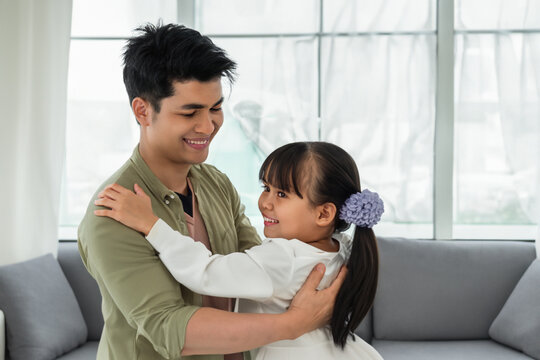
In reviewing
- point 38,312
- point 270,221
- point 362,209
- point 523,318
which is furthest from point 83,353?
point 523,318

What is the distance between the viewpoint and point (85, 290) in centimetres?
328

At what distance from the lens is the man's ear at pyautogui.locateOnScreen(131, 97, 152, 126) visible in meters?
1.46

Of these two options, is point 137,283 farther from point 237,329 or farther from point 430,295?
point 430,295

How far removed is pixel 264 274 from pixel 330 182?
0.35 meters

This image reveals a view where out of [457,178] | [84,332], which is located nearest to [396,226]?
[457,178]

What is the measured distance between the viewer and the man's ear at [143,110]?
1.46 metres

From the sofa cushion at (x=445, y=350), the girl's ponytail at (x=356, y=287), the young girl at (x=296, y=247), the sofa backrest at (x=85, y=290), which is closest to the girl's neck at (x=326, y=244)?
the young girl at (x=296, y=247)

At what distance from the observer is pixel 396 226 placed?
12.5ft

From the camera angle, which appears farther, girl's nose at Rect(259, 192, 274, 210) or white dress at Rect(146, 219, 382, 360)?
girl's nose at Rect(259, 192, 274, 210)

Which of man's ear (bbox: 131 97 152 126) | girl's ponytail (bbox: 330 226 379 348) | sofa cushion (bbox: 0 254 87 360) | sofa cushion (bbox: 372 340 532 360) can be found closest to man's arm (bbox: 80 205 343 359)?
girl's ponytail (bbox: 330 226 379 348)

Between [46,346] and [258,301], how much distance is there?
168 cm

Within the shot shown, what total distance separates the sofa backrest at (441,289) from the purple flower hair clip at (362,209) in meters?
1.85

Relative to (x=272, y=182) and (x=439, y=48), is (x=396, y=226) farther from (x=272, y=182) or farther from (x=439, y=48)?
(x=272, y=182)

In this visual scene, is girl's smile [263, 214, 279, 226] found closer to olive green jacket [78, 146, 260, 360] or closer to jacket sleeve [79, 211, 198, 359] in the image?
olive green jacket [78, 146, 260, 360]
